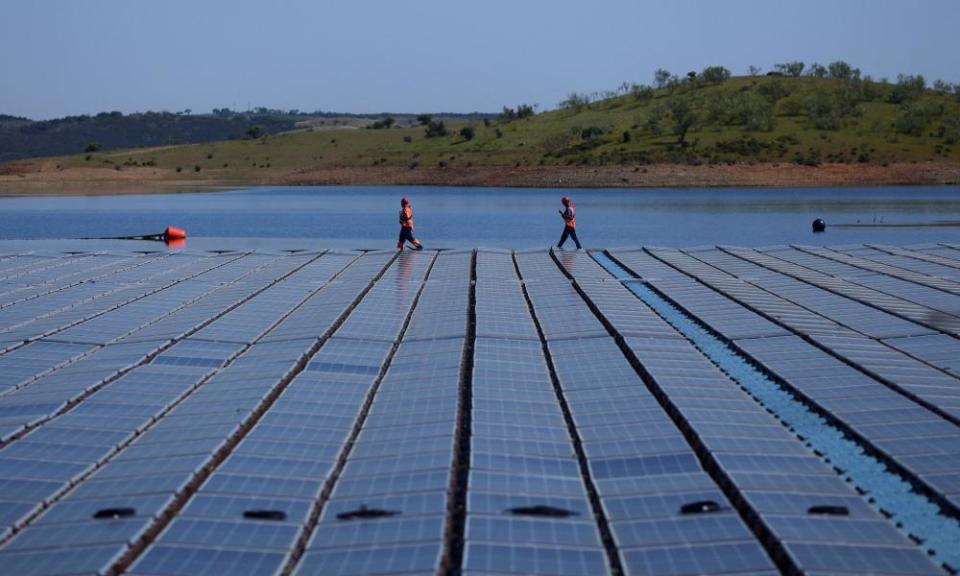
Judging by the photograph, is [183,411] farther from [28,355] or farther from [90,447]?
[28,355]

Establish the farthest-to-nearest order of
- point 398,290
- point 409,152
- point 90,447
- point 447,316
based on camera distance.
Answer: point 409,152
point 398,290
point 447,316
point 90,447

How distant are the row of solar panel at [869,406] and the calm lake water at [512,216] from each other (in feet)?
83.4

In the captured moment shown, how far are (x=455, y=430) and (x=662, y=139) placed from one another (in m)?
85.8

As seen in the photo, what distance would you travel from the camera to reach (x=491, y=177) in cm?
8838

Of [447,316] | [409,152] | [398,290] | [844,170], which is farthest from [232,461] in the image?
[409,152]

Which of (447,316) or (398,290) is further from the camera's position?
(398,290)

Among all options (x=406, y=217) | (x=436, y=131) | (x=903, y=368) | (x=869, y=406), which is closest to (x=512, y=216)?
(x=406, y=217)

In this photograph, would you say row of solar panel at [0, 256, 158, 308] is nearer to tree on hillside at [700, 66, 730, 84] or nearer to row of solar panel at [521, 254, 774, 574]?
row of solar panel at [521, 254, 774, 574]

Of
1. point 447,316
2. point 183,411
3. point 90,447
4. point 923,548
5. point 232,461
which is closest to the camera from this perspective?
point 923,548

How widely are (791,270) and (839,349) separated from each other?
32.2 ft

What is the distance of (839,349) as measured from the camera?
14.4m

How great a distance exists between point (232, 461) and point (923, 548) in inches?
238

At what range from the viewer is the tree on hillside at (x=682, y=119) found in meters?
91.9

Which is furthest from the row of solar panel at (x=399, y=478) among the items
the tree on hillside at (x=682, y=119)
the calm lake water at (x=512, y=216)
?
the tree on hillside at (x=682, y=119)
